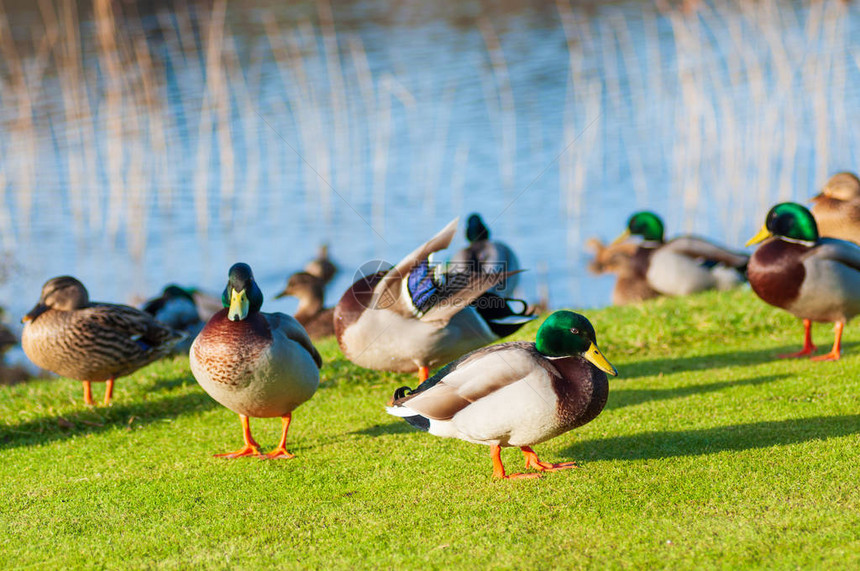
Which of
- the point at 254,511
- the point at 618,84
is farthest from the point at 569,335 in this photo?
the point at 618,84

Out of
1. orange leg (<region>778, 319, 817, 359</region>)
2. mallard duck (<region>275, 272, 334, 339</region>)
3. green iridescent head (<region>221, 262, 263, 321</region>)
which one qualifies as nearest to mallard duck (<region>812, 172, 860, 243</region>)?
orange leg (<region>778, 319, 817, 359</region>)

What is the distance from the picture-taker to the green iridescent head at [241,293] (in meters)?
4.54

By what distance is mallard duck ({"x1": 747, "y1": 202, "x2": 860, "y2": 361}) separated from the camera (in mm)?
5992

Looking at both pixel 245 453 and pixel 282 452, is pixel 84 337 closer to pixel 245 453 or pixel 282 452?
pixel 245 453

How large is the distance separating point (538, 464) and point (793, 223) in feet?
9.77

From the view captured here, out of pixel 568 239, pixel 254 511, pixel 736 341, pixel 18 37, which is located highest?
pixel 18 37

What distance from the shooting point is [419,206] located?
13.9m

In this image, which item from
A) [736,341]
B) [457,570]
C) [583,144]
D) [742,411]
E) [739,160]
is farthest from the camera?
[583,144]

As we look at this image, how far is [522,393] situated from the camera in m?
3.99

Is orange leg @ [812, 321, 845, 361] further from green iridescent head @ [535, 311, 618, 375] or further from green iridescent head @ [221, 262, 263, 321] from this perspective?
green iridescent head @ [221, 262, 263, 321]

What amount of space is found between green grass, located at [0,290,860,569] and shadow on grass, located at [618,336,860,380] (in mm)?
27

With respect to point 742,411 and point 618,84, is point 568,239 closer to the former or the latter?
point 618,84

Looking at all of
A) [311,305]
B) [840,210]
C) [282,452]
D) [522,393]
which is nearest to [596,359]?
[522,393]

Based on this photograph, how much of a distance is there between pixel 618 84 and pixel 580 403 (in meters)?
14.5
